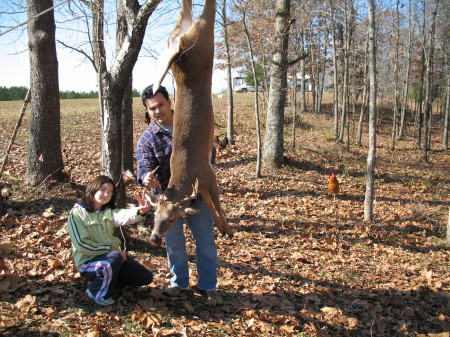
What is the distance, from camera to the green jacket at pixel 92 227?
3.94 metres

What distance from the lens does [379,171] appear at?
15273mm

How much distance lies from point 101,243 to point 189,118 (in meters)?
1.90

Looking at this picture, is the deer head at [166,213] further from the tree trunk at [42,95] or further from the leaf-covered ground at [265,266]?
the tree trunk at [42,95]

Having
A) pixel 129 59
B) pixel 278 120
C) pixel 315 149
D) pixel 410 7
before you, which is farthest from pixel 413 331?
pixel 410 7

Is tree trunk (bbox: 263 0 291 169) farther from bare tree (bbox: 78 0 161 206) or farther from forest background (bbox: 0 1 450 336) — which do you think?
bare tree (bbox: 78 0 161 206)

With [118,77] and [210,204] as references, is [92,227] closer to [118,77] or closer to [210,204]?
[210,204]

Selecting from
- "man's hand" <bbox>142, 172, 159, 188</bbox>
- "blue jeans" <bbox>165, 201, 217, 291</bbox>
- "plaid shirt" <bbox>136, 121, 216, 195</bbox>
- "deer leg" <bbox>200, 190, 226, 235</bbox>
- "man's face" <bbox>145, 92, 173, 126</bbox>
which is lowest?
"blue jeans" <bbox>165, 201, 217, 291</bbox>

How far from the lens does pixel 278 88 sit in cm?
1200

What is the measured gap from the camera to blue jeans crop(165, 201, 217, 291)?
397 centimetres

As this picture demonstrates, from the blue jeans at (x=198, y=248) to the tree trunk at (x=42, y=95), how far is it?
15.7 feet

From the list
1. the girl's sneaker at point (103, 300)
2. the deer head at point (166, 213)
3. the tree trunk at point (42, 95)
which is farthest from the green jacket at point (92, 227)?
the tree trunk at point (42, 95)

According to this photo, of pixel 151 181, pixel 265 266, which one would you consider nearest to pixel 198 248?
pixel 151 181

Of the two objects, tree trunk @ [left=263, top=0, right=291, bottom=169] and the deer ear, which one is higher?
tree trunk @ [left=263, top=0, right=291, bottom=169]

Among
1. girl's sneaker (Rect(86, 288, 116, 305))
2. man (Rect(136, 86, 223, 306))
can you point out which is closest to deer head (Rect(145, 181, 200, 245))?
man (Rect(136, 86, 223, 306))
